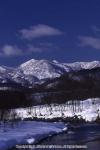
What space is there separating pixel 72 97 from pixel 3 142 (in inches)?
6003

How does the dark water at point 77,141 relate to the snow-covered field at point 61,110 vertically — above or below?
below

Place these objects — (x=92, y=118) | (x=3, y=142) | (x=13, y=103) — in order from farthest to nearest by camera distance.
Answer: (x=13, y=103) → (x=92, y=118) → (x=3, y=142)

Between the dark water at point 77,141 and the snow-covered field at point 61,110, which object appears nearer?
the dark water at point 77,141

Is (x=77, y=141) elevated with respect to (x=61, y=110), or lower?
lower

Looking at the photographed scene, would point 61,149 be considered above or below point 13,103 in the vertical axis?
below

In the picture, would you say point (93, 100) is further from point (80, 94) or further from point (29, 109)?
point (80, 94)

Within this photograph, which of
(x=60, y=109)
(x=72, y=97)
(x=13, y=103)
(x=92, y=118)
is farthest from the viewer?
(x=72, y=97)

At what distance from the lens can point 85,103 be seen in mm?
155375

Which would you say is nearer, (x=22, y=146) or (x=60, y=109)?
(x=22, y=146)

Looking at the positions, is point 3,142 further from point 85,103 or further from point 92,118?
point 85,103

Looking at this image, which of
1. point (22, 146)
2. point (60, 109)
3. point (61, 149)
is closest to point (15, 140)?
point (22, 146)

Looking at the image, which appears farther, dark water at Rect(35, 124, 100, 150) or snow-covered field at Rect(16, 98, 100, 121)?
snow-covered field at Rect(16, 98, 100, 121)

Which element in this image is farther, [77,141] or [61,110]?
[61,110]

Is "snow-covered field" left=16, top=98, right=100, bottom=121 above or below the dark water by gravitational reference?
above
